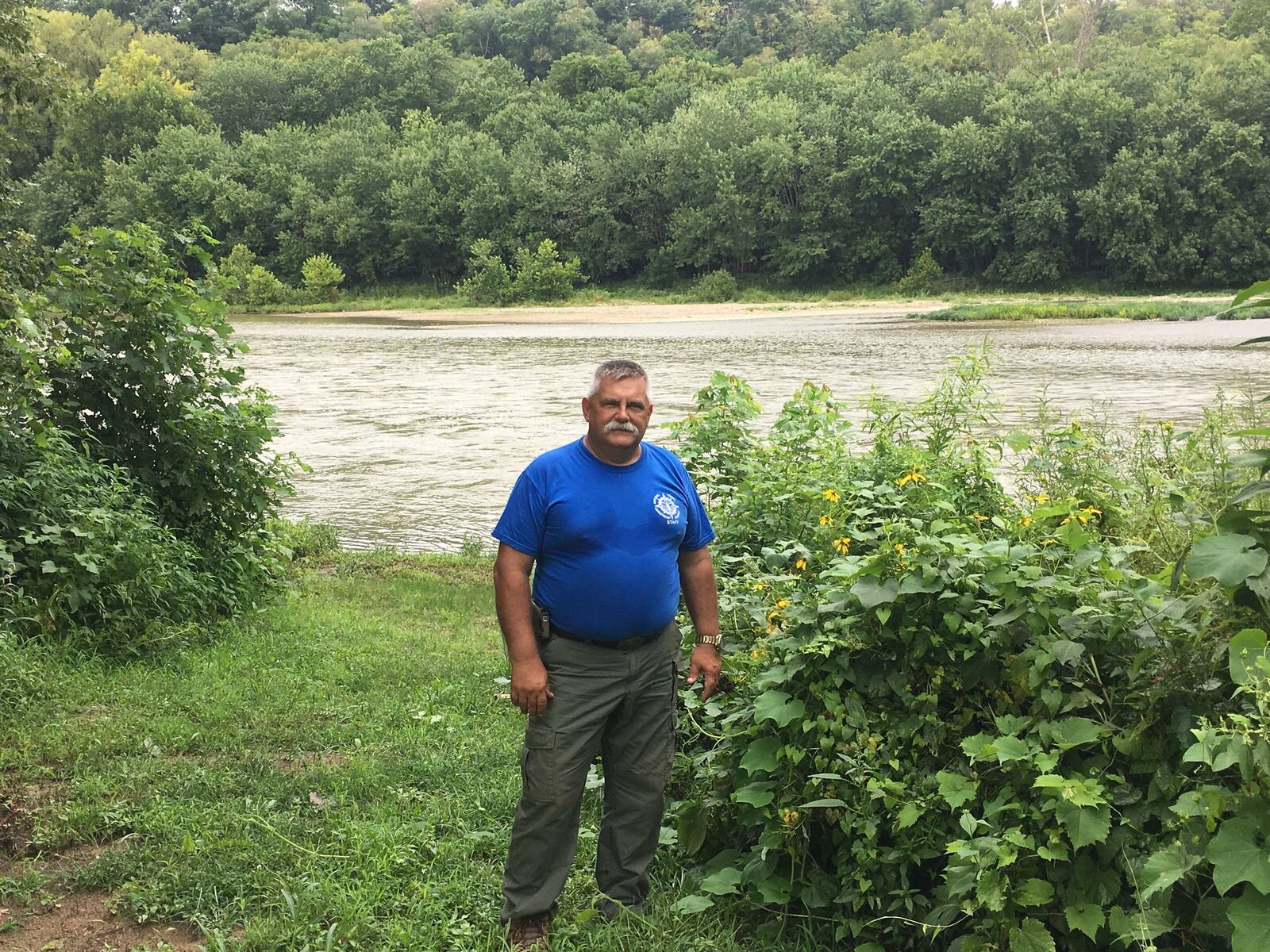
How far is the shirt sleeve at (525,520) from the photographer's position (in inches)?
146

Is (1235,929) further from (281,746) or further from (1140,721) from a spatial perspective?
(281,746)

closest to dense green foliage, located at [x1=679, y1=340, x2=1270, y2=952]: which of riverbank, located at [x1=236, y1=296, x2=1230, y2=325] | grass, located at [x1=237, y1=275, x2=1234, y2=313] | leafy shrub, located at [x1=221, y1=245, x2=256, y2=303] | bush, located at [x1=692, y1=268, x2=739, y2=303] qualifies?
riverbank, located at [x1=236, y1=296, x2=1230, y2=325]

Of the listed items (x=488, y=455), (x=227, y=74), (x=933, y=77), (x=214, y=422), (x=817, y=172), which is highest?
(x=227, y=74)

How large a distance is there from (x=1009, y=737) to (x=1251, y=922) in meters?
0.81

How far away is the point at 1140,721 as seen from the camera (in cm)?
342

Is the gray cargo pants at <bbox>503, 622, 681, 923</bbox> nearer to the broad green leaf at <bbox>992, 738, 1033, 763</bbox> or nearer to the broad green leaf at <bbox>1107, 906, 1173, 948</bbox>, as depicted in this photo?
the broad green leaf at <bbox>992, 738, 1033, 763</bbox>

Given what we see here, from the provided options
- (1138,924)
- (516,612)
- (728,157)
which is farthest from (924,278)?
(1138,924)

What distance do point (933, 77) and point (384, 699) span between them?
94.0 m

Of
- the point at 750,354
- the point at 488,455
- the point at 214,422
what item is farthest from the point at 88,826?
the point at 750,354

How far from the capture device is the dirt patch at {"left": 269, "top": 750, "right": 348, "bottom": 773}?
17.6 feet

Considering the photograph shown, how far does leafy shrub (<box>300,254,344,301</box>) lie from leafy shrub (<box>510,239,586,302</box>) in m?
15.3

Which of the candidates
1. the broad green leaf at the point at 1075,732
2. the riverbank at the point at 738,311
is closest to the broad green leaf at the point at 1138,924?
the broad green leaf at the point at 1075,732

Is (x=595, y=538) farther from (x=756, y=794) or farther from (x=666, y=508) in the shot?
(x=756, y=794)

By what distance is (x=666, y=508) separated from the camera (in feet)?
12.5
